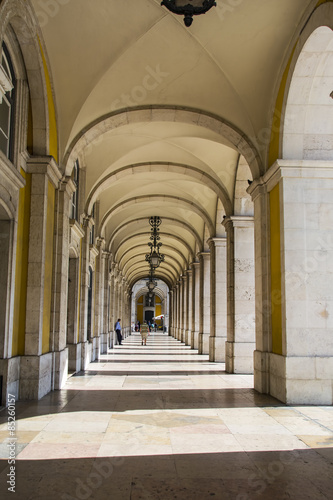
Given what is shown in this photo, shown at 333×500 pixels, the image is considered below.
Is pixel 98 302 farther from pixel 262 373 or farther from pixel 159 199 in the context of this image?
pixel 262 373

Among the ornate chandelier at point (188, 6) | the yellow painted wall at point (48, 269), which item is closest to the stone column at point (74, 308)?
the yellow painted wall at point (48, 269)

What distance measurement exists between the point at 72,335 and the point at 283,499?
8807 millimetres

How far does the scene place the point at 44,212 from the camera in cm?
789

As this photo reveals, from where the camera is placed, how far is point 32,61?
751cm

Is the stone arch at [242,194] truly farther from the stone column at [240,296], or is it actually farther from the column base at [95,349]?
the column base at [95,349]

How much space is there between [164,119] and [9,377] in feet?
20.1

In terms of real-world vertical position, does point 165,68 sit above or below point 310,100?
above

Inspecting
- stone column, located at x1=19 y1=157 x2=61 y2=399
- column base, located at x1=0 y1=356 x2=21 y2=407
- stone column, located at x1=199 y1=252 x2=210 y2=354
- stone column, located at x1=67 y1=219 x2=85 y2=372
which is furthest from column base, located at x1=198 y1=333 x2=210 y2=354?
column base, located at x1=0 y1=356 x2=21 y2=407

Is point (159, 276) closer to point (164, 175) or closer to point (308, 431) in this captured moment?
point (164, 175)

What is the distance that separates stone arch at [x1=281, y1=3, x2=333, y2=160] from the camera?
6.96 meters

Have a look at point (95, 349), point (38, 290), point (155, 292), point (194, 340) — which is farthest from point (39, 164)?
point (155, 292)

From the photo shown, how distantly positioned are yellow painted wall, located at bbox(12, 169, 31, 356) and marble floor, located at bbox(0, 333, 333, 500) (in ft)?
3.56

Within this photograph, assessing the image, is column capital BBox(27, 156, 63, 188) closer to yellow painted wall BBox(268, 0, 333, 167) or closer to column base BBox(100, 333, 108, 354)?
yellow painted wall BBox(268, 0, 333, 167)

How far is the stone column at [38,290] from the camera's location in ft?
24.4
